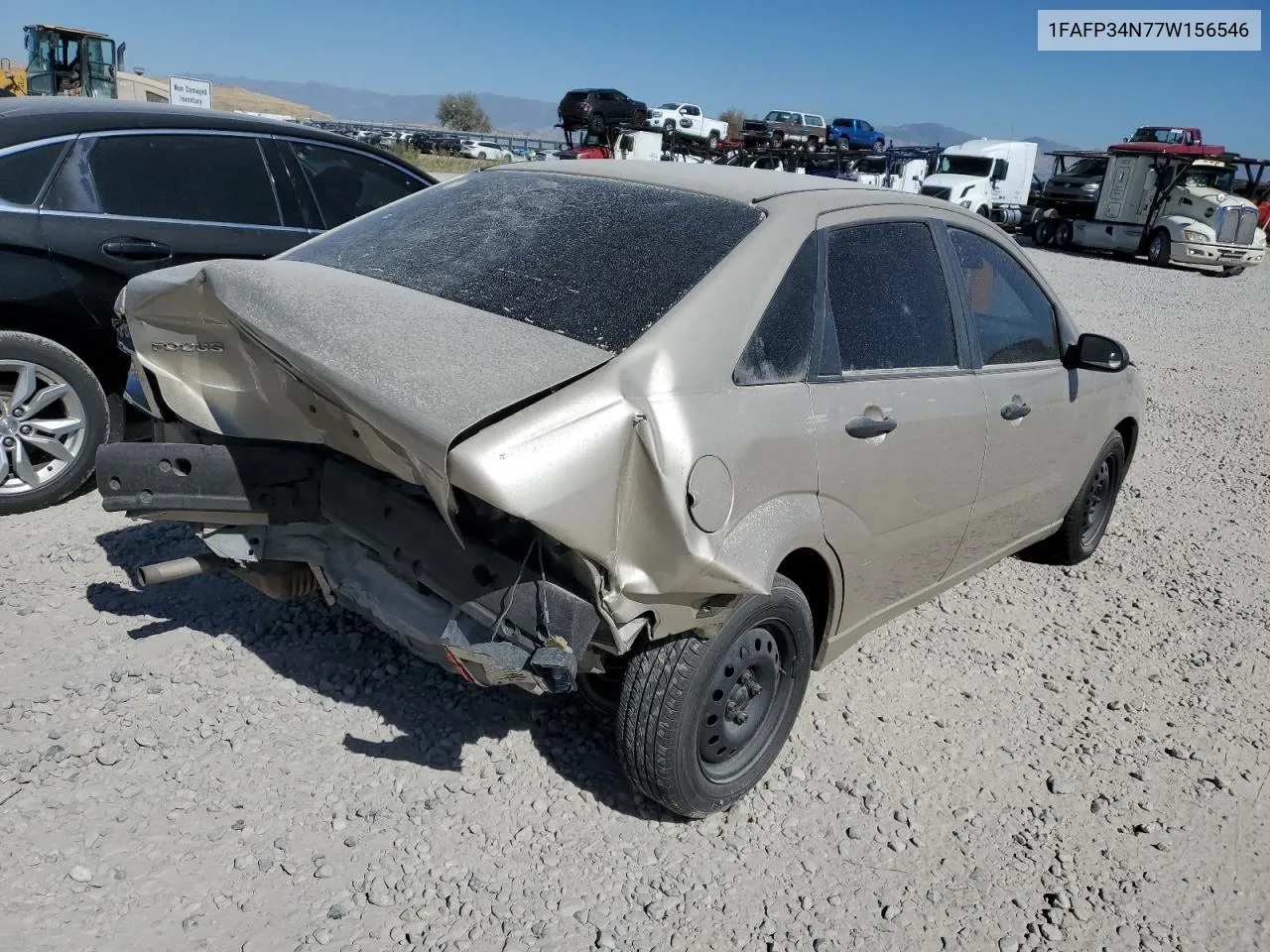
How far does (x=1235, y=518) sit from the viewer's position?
19.5 feet

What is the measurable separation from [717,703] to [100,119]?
4.08 m

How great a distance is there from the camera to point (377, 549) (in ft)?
8.90

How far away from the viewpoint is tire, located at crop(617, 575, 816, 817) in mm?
2594

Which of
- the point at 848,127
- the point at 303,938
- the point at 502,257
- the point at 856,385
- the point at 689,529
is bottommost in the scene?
the point at 303,938

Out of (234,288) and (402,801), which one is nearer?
(234,288)

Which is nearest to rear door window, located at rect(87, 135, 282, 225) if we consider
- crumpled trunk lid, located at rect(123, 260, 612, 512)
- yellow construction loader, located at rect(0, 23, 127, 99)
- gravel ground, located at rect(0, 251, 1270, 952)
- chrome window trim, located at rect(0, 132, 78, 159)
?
chrome window trim, located at rect(0, 132, 78, 159)

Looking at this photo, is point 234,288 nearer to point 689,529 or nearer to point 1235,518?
point 689,529

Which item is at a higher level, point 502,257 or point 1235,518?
point 502,257

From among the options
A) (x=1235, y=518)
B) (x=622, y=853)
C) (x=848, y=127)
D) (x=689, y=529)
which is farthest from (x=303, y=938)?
(x=848, y=127)

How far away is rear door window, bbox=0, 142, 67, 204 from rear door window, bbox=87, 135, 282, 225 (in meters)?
0.18

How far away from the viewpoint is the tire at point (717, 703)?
102 inches

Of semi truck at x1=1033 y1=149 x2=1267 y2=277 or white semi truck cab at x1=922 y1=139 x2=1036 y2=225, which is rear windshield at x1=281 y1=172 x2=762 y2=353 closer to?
semi truck at x1=1033 y1=149 x2=1267 y2=277

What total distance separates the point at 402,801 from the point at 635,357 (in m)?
1.51

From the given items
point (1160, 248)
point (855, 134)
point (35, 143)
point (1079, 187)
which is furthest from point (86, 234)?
point (855, 134)
